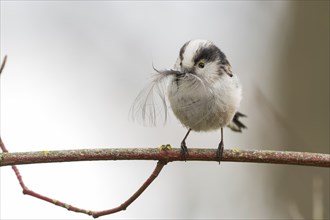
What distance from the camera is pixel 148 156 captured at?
260cm

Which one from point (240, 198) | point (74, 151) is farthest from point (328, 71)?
point (74, 151)

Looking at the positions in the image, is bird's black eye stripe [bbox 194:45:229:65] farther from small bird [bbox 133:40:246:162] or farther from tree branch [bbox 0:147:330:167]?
tree branch [bbox 0:147:330:167]

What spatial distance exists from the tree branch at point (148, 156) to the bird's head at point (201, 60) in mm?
687

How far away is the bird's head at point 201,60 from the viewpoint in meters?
3.31

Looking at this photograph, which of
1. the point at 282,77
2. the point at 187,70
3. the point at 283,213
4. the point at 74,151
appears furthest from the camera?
the point at 282,77

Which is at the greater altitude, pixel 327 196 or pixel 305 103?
pixel 305 103

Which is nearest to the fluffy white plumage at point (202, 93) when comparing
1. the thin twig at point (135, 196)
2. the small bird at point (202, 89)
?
the small bird at point (202, 89)

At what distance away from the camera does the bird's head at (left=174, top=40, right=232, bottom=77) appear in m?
3.31

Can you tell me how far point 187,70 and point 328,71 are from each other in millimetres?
2936

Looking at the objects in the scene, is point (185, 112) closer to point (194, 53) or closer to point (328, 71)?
point (194, 53)

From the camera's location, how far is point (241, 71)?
22.9 feet

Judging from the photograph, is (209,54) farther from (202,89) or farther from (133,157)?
(133,157)

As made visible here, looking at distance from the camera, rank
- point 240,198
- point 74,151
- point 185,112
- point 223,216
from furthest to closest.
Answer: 1. point 223,216
2. point 240,198
3. point 185,112
4. point 74,151

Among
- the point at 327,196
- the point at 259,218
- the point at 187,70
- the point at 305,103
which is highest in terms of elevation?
the point at 187,70
